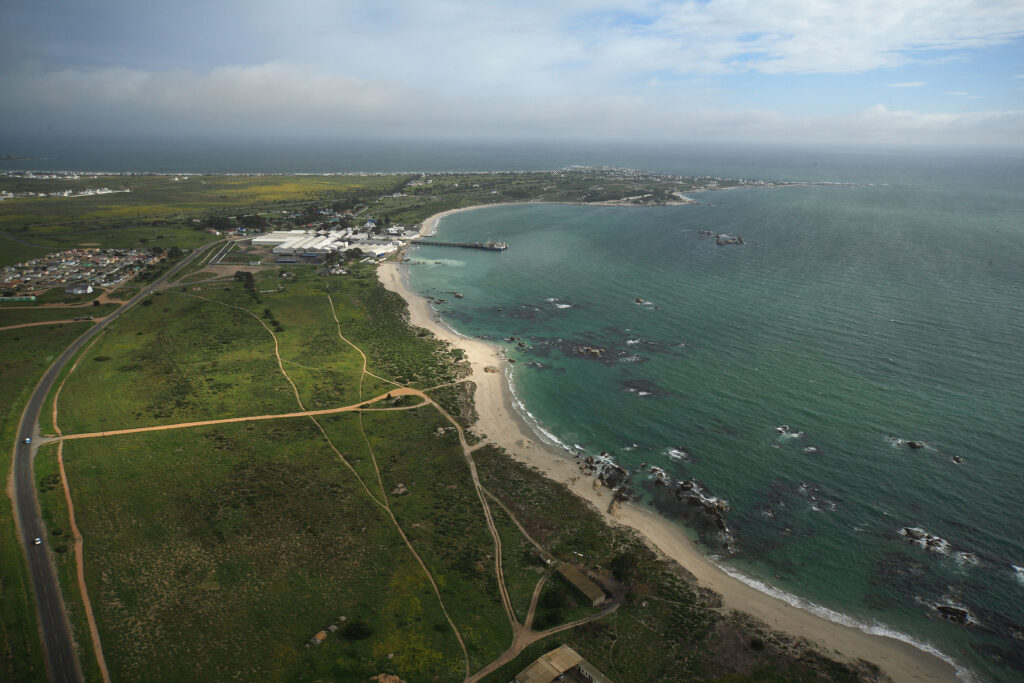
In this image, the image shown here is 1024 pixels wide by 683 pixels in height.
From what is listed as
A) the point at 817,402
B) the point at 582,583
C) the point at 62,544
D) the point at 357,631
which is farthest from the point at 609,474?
the point at 62,544

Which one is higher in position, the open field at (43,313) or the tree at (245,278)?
the tree at (245,278)

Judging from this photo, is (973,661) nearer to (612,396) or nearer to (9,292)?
(612,396)

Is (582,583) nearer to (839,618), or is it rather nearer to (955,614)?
(839,618)

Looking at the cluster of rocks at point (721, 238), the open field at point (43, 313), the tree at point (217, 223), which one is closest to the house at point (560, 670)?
the open field at point (43, 313)

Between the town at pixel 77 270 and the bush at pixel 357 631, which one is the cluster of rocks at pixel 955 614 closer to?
the bush at pixel 357 631

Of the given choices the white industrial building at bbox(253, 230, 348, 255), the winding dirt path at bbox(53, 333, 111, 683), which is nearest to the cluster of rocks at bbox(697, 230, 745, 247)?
Answer: the white industrial building at bbox(253, 230, 348, 255)

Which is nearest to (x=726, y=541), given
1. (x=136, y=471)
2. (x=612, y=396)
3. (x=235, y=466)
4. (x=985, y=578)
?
(x=985, y=578)
